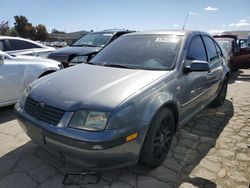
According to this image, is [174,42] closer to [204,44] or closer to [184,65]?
[184,65]

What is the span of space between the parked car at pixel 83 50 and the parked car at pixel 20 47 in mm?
685

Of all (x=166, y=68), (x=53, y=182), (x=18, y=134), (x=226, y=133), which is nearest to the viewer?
(x=53, y=182)

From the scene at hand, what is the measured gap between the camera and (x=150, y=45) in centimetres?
350

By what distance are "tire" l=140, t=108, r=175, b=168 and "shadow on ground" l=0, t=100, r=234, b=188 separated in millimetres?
161

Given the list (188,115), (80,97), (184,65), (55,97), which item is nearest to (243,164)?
(188,115)

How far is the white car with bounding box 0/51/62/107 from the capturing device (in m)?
4.34

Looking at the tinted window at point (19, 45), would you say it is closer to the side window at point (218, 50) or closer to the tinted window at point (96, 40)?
the tinted window at point (96, 40)

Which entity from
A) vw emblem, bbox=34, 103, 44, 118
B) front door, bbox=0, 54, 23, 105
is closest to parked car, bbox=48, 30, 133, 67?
front door, bbox=0, 54, 23, 105

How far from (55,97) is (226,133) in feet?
9.28

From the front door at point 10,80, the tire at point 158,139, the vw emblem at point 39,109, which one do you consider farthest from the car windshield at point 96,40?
the vw emblem at point 39,109

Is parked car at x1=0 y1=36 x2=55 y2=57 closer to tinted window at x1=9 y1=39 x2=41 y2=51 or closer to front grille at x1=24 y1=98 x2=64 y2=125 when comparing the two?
tinted window at x1=9 y1=39 x2=41 y2=51

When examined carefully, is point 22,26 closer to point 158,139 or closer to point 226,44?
point 226,44

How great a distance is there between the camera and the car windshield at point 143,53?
10.4 feet

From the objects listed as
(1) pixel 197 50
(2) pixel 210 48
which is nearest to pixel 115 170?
(1) pixel 197 50
